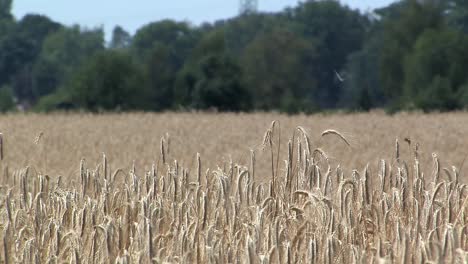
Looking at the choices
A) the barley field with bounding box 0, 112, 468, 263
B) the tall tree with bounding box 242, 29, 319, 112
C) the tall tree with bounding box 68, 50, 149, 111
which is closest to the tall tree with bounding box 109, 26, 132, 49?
the tall tree with bounding box 242, 29, 319, 112

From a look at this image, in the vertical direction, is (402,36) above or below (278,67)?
above

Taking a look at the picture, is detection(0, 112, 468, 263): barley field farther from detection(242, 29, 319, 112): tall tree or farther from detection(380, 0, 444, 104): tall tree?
detection(242, 29, 319, 112): tall tree

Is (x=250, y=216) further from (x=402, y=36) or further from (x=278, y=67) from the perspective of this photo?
(x=278, y=67)

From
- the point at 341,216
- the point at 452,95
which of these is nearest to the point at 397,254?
the point at 341,216

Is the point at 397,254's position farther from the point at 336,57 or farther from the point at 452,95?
the point at 336,57

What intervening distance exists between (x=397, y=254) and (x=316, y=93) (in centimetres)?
7028

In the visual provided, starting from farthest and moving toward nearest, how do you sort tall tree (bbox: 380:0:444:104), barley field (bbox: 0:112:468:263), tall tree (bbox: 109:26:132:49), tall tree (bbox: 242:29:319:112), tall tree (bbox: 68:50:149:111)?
1. tall tree (bbox: 109:26:132:49)
2. tall tree (bbox: 242:29:319:112)
3. tall tree (bbox: 380:0:444:104)
4. tall tree (bbox: 68:50:149:111)
5. barley field (bbox: 0:112:468:263)

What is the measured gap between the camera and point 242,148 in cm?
1465

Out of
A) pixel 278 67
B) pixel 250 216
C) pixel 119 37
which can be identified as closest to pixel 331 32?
pixel 278 67

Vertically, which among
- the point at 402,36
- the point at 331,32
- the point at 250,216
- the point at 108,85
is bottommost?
the point at 108,85

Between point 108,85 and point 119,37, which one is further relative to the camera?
point 119,37

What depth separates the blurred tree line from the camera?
49.8m

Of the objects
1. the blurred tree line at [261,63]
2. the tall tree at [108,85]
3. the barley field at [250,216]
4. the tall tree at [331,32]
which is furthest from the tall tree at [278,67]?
the barley field at [250,216]

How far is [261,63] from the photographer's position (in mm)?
66938
